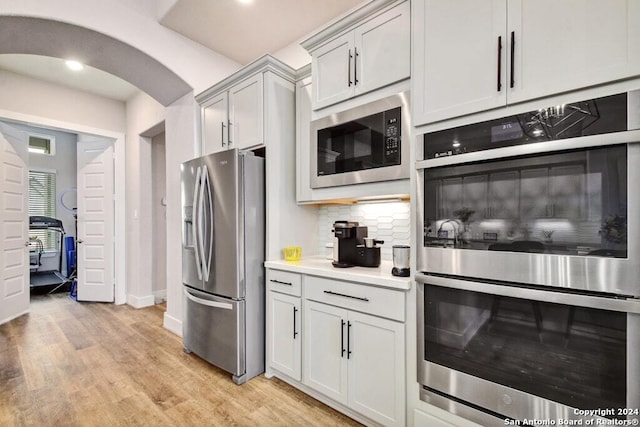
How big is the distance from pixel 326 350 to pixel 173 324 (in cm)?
218

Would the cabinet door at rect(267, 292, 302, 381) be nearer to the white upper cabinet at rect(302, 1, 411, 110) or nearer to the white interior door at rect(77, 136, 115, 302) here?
the white upper cabinet at rect(302, 1, 411, 110)

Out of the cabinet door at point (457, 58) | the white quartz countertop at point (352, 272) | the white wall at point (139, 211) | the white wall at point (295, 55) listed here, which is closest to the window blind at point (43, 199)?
the white wall at point (139, 211)

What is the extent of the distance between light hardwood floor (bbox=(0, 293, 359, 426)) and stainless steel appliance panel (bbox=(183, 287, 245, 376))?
136 mm

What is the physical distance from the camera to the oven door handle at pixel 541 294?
1.01 m

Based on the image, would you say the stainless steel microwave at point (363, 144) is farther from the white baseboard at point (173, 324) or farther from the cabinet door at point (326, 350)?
the white baseboard at point (173, 324)

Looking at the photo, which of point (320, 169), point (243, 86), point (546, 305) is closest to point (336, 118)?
point (320, 169)

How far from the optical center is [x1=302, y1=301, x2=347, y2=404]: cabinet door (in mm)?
1793

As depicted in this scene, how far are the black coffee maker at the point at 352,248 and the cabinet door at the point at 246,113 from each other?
1.01m

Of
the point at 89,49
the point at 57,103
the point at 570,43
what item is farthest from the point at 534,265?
the point at 57,103

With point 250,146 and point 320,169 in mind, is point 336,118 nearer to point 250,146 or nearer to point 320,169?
point 320,169

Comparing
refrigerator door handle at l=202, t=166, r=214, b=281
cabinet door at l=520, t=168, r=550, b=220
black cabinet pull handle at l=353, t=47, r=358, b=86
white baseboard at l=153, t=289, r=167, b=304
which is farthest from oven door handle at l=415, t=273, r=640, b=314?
white baseboard at l=153, t=289, r=167, b=304

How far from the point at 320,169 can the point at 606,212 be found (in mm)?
1556

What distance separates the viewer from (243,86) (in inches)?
100

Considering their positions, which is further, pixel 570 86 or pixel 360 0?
pixel 360 0
